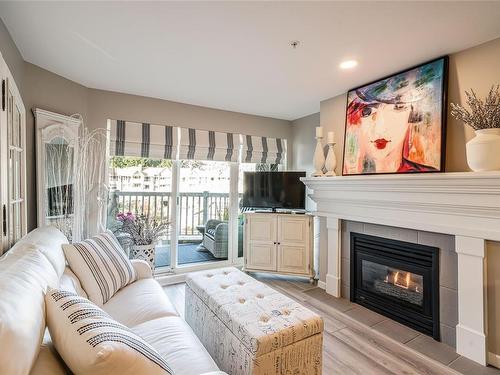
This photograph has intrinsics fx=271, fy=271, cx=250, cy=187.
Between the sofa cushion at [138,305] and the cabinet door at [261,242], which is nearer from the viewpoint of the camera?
the sofa cushion at [138,305]

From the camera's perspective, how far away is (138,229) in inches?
129

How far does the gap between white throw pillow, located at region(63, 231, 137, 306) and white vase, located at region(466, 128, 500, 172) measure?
2.73 metres

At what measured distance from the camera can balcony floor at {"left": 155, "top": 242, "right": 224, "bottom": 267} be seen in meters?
3.86

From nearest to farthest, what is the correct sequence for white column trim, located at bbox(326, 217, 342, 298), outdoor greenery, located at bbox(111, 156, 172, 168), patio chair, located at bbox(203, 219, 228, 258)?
white column trim, located at bbox(326, 217, 342, 298)
outdoor greenery, located at bbox(111, 156, 172, 168)
patio chair, located at bbox(203, 219, 228, 258)

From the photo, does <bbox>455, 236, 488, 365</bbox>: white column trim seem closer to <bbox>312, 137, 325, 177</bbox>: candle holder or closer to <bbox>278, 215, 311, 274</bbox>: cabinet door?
<bbox>312, 137, 325, 177</bbox>: candle holder

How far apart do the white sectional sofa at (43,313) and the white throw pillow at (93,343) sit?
54 mm

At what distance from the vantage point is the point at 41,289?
3.51 feet

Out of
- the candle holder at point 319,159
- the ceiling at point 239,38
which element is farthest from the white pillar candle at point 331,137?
the ceiling at point 239,38

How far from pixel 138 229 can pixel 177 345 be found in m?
2.16

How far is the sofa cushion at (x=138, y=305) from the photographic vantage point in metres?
1.68

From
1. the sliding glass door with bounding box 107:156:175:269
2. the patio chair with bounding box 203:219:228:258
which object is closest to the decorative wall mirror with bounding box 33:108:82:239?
the sliding glass door with bounding box 107:156:175:269

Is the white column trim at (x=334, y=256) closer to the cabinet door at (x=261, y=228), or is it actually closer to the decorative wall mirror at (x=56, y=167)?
the cabinet door at (x=261, y=228)

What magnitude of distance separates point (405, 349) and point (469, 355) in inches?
16.9

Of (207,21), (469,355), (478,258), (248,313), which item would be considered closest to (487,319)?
(469,355)
